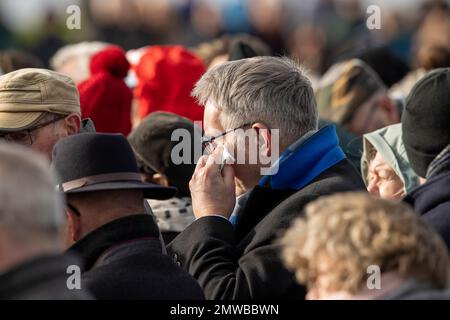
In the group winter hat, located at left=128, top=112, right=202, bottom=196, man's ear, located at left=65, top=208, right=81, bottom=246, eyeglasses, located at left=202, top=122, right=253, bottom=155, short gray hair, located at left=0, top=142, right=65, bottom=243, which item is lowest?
winter hat, located at left=128, top=112, right=202, bottom=196

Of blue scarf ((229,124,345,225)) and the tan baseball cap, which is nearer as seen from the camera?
blue scarf ((229,124,345,225))

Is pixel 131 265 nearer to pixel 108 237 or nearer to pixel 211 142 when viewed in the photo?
pixel 108 237

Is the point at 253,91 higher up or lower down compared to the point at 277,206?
higher up

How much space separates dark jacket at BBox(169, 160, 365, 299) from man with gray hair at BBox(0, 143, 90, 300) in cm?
145

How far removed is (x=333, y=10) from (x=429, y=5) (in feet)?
3.23

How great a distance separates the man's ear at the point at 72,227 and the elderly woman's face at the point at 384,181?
2.14 m

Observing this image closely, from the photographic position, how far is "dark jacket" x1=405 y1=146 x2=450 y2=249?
426cm

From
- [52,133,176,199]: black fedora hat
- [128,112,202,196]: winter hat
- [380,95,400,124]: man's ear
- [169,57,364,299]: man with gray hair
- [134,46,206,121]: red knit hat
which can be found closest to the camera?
[52,133,176,199]: black fedora hat

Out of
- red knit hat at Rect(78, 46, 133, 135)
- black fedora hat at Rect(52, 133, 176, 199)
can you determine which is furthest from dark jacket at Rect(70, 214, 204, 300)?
red knit hat at Rect(78, 46, 133, 135)

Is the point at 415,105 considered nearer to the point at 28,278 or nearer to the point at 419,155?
the point at 419,155

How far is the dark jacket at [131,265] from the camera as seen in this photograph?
3.76 metres

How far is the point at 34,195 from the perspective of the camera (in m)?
2.79

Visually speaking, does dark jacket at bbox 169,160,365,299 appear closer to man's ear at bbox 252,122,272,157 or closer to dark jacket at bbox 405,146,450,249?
man's ear at bbox 252,122,272,157
